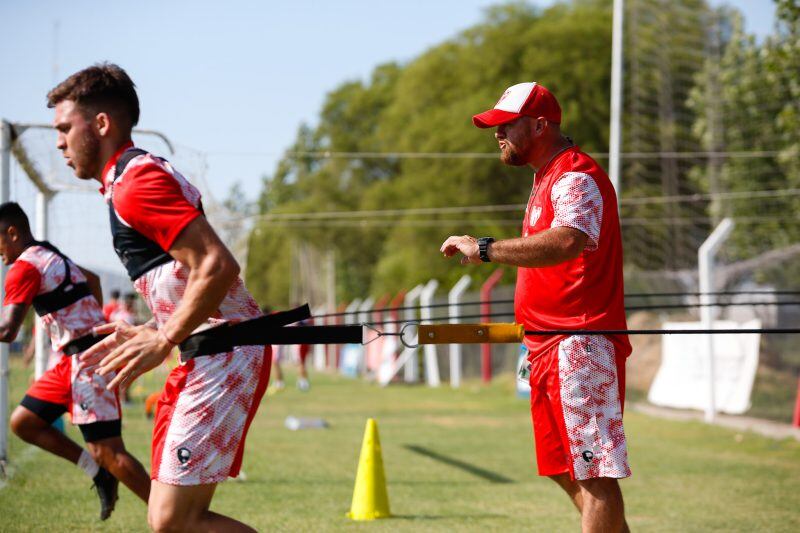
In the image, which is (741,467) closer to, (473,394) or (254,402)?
(254,402)

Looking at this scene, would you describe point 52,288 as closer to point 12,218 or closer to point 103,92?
point 12,218

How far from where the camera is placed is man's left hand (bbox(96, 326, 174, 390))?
12.8ft

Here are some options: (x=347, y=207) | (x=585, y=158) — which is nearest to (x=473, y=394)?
(x=585, y=158)

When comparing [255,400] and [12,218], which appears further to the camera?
[12,218]

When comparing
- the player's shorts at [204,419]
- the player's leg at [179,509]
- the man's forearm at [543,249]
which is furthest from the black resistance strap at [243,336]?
the man's forearm at [543,249]

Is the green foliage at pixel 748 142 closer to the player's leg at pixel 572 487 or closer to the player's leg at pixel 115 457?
the player's leg at pixel 115 457

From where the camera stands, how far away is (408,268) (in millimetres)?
52062

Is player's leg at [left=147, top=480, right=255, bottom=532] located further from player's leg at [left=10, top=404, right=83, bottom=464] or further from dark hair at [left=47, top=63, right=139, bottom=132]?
player's leg at [left=10, top=404, right=83, bottom=464]

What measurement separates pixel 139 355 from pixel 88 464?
4254mm

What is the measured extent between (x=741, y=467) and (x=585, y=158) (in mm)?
7640

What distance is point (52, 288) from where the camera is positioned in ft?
25.6

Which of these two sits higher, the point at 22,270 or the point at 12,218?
the point at 12,218

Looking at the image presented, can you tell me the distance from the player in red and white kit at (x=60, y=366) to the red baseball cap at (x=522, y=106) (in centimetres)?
370

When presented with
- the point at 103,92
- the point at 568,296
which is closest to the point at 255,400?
the point at 103,92
